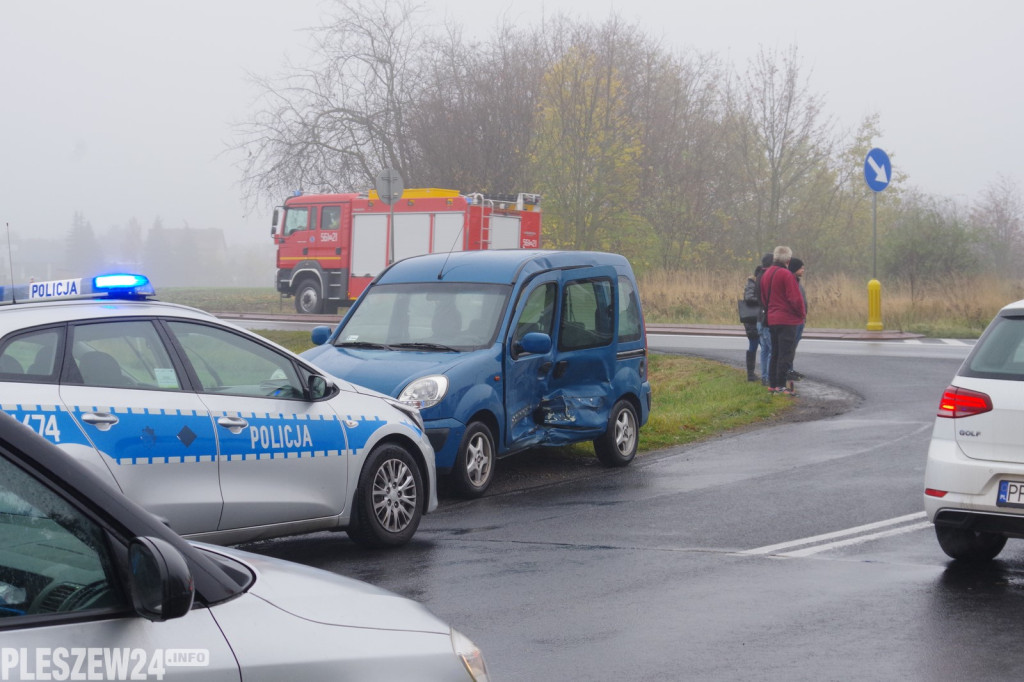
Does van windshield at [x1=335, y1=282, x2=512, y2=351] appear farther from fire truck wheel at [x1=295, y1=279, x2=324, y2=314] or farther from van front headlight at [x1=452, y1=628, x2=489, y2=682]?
fire truck wheel at [x1=295, y1=279, x2=324, y2=314]

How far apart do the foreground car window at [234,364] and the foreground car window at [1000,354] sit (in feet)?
12.6

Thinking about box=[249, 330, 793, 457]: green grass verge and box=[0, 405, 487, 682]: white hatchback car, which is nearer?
box=[0, 405, 487, 682]: white hatchback car

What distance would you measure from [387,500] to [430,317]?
3133 millimetres

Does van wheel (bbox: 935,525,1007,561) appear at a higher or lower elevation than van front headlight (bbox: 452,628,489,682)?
lower

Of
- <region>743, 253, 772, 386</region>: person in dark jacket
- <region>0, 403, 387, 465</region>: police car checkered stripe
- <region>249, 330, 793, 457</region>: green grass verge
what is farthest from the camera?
<region>743, 253, 772, 386</region>: person in dark jacket

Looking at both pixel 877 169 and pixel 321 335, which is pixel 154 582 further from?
pixel 877 169

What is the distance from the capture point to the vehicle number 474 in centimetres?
587

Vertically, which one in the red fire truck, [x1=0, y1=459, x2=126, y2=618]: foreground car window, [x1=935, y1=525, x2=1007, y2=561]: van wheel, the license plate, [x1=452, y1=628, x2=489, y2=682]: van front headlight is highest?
the red fire truck

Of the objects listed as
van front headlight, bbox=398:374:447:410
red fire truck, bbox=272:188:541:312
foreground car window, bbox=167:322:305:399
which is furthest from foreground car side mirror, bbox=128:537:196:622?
red fire truck, bbox=272:188:541:312

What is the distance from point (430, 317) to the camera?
420 inches

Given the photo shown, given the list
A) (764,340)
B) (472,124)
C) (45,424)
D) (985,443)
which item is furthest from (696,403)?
(472,124)

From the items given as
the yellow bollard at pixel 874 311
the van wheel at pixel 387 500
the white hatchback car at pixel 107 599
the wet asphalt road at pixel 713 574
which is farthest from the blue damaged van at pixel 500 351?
the yellow bollard at pixel 874 311

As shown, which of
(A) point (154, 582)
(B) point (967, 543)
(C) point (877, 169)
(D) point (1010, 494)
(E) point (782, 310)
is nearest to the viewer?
(A) point (154, 582)

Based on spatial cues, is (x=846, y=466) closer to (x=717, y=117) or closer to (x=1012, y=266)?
(x=1012, y=266)
